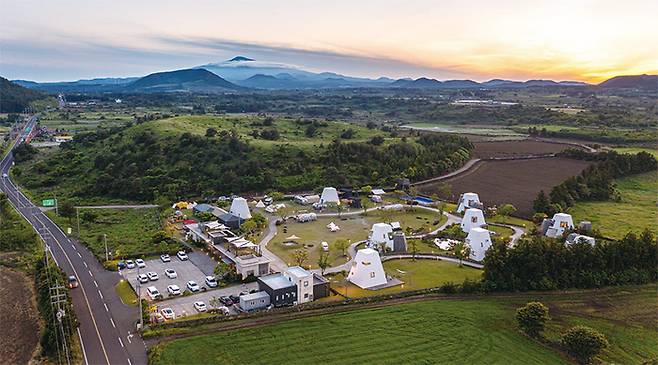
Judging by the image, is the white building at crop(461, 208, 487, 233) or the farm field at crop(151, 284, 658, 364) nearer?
the farm field at crop(151, 284, 658, 364)

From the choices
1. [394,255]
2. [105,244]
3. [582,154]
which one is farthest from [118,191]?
[582,154]

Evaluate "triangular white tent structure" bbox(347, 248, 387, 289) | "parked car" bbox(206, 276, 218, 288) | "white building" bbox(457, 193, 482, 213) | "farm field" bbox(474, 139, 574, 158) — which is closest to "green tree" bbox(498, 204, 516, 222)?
"white building" bbox(457, 193, 482, 213)

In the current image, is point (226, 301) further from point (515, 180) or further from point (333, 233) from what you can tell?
point (515, 180)

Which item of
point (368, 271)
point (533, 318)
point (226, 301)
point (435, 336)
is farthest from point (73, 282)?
point (533, 318)

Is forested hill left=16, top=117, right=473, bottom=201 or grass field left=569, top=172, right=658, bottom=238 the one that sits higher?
forested hill left=16, top=117, right=473, bottom=201

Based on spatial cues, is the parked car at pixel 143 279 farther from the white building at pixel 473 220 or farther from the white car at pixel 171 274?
the white building at pixel 473 220

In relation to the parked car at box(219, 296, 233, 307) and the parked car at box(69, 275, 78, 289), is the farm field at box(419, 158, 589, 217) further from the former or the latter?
the parked car at box(69, 275, 78, 289)

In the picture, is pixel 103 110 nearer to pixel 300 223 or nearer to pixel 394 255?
pixel 300 223
